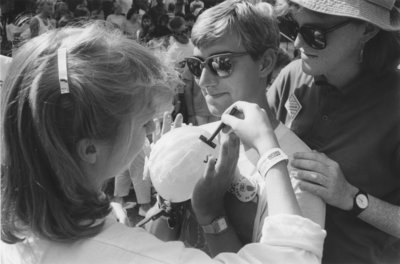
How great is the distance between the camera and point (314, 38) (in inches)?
61.1

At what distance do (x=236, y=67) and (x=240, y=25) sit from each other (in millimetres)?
160

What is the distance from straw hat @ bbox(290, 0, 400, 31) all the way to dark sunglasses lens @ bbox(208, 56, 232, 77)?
1.11ft

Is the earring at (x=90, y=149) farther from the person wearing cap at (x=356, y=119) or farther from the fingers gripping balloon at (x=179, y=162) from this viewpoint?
the person wearing cap at (x=356, y=119)

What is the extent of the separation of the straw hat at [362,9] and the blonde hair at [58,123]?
0.81 m

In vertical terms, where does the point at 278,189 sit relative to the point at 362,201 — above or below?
above

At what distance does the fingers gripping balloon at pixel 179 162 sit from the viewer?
4.59 ft

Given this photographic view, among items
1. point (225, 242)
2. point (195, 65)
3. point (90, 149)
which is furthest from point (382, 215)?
point (90, 149)

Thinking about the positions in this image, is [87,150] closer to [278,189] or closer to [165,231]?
[278,189]

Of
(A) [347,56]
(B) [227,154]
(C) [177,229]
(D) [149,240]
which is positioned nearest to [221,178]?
(B) [227,154]

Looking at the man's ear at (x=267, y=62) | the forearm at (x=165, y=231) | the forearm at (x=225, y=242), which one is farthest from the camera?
the man's ear at (x=267, y=62)

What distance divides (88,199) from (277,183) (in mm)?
462

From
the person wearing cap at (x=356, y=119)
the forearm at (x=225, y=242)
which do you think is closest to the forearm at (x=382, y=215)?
the person wearing cap at (x=356, y=119)

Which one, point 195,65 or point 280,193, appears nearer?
point 280,193

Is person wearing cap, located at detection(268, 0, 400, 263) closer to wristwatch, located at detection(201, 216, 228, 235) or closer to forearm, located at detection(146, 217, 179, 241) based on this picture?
wristwatch, located at detection(201, 216, 228, 235)
